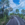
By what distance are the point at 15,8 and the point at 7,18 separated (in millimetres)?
375

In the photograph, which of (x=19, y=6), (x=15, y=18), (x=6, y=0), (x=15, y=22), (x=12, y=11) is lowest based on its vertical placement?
(x=15, y=22)

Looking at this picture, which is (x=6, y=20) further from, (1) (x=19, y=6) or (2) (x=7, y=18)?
(1) (x=19, y=6)

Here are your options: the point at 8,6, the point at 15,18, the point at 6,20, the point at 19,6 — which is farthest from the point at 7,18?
the point at 19,6

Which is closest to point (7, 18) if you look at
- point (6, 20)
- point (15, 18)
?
point (6, 20)

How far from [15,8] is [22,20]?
16.0 inches

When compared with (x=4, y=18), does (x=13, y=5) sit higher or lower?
higher

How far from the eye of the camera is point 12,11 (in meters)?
1.47

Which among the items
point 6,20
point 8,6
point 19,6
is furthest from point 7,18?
point 19,6

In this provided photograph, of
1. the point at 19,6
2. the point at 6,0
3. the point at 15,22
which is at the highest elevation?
the point at 6,0

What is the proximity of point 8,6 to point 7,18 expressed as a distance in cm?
35

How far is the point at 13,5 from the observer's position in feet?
4.84

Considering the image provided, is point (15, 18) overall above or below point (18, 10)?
below

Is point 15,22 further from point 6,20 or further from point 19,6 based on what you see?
point 19,6

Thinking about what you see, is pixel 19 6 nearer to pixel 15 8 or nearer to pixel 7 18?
pixel 15 8
